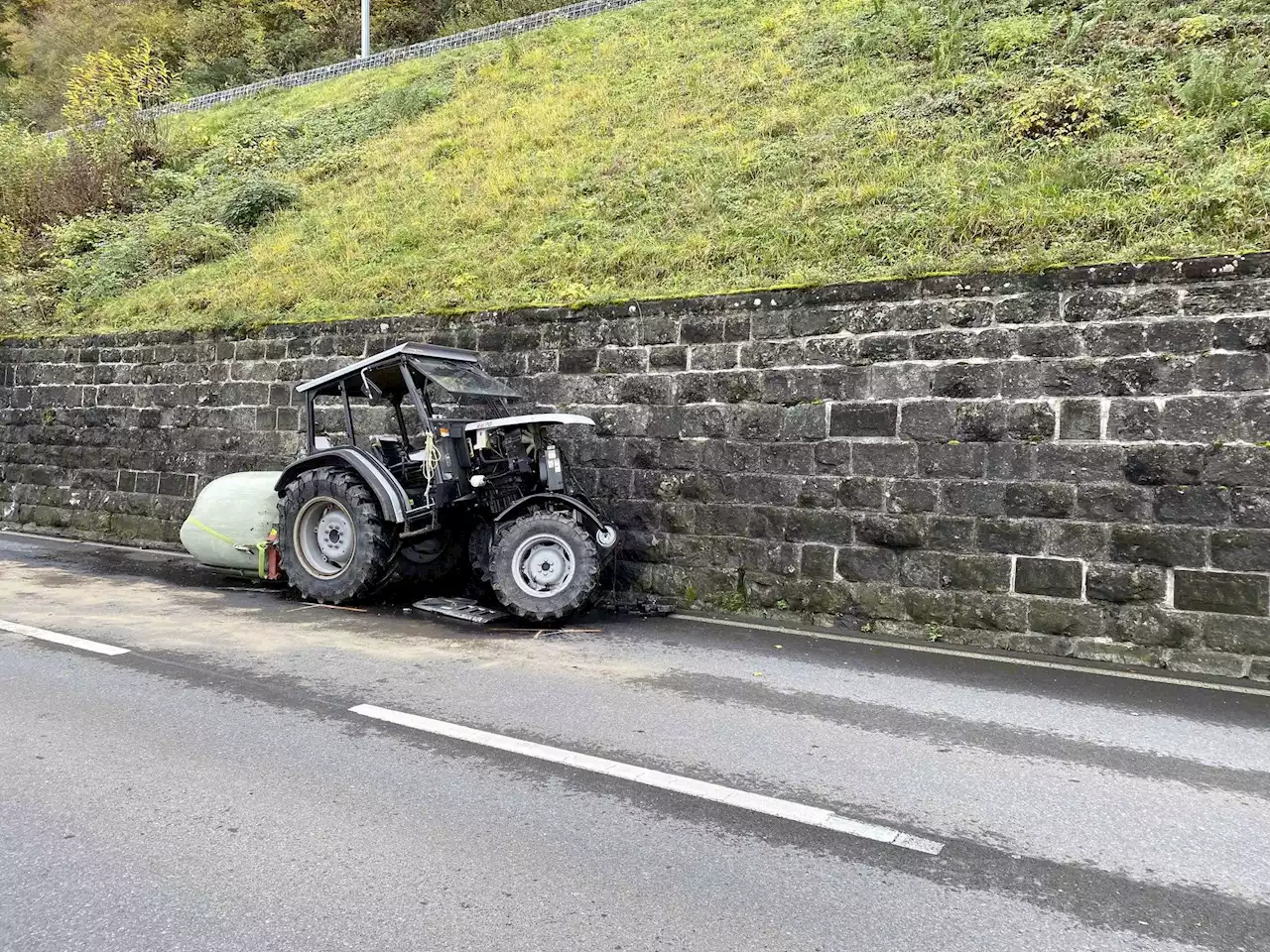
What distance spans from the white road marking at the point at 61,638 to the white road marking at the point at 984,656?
4.10 m

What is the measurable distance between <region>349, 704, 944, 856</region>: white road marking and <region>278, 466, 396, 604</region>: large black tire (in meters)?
2.77

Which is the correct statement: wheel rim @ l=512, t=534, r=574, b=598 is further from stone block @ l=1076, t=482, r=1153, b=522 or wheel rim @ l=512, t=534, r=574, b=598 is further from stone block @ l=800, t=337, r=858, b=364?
stone block @ l=1076, t=482, r=1153, b=522

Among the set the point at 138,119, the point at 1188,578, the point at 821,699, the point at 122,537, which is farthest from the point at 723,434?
→ the point at 138,119

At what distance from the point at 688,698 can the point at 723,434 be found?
3.18 m

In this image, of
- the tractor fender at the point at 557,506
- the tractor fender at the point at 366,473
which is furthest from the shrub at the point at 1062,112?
the tractor fender at the point at 366,473

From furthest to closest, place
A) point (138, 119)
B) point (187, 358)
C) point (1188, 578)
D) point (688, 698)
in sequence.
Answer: point (138, 119) → point (187, 358) → point (1188, 578) → point (688, 698)

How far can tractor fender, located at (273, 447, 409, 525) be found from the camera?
728 cm

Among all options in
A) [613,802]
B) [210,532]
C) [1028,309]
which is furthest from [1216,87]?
[210,532]

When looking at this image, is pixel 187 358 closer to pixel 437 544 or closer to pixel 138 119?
pixel 437 544

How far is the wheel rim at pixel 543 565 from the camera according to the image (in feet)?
22.7

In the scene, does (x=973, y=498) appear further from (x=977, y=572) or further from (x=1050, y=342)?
(x=1050, y=342)

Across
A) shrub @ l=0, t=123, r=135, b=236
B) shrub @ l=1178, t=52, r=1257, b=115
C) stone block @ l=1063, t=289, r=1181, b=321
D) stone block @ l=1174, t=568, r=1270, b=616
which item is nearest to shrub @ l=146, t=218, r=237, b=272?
shrub @ l=0, t=123, r=135, b=236

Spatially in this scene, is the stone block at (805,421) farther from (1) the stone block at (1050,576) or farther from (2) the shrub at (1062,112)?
(2) the shrub at (1062,112)

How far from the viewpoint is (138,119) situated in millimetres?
20844
